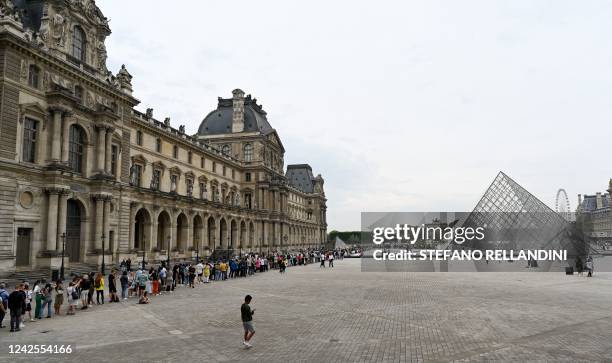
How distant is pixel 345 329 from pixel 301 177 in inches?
4557

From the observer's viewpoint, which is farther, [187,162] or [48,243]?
[187,162]

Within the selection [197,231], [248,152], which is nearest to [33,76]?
[197,231]

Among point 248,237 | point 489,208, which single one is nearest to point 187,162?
point 248,237

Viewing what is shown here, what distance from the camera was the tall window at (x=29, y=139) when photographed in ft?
92.9

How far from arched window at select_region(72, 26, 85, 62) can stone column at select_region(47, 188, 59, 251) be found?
10.8 m

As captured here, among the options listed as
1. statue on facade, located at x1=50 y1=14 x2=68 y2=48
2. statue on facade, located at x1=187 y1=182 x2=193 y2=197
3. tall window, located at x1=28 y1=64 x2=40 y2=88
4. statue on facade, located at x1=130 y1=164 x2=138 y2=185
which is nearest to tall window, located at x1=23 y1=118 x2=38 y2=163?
tall window, located at x1=28 y1=64 x2=40 y2=88

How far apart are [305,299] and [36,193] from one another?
19380 mm

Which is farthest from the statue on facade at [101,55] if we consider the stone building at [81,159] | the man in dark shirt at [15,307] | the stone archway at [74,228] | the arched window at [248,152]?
the arched window at [248,152]

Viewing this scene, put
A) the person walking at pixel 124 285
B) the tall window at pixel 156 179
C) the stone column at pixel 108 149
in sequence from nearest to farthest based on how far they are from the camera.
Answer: the person walking at pixel 124 285
the stone column at pixel 108 149
the tall window at pixel 156 179

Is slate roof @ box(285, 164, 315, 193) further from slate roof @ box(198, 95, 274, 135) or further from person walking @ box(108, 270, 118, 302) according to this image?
person walking @ box(108, 270, 118, 302)

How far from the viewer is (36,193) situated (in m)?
28.7

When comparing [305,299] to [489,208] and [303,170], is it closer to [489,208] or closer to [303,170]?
[489,208]

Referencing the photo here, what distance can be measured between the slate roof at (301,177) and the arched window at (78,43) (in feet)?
305

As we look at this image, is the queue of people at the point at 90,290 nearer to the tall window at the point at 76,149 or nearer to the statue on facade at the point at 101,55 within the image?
the tall window at the point at 76,149
